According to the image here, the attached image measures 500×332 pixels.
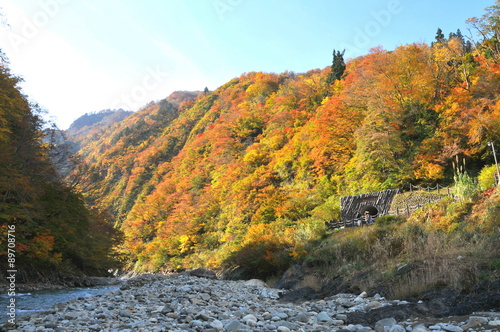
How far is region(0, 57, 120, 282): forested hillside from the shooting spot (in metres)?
14.4

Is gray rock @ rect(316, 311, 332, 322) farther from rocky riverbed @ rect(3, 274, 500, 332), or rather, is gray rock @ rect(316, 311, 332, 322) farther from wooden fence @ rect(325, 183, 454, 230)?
wooden fence @ rect(325, 183, 454, 230)

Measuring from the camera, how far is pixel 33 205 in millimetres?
15781

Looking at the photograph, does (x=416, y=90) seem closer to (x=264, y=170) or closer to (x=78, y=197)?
(x=264, y=170)

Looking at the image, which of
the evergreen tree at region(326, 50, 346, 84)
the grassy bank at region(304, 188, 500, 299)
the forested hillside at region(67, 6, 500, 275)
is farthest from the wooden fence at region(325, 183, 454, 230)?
the evergreen tree at region(326, 50, 346, 84)

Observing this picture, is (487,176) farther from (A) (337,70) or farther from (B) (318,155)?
(A) (337,70)

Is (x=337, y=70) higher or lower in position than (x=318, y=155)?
higher

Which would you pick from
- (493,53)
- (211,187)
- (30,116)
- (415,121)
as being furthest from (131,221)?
(493,53)

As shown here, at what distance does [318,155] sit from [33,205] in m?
24.0

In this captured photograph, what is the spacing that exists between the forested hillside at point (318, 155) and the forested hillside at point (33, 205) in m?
6.88

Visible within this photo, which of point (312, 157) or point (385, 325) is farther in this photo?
point (312, 157)

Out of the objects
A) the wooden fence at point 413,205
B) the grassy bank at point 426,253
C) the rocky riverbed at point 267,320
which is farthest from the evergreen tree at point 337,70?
the rocky riverbed at point 267,320

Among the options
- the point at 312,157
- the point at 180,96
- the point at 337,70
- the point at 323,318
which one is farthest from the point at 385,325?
the point at 180,96

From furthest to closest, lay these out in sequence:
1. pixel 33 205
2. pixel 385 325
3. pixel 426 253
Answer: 1. pixel 33 205
2. pixel 426 253
3. pixel 385 325

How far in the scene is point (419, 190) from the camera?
2316 centimetres
